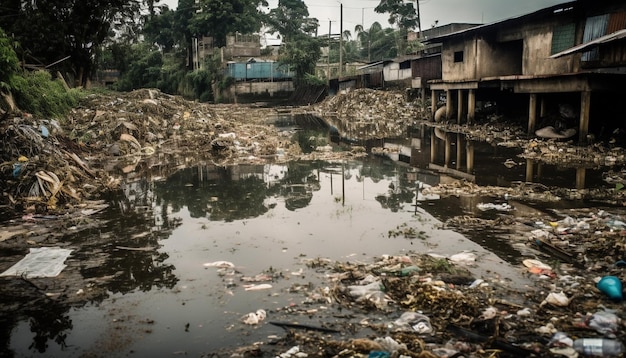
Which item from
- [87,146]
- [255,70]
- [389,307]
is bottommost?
[389,307]

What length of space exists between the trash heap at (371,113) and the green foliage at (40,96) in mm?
9614

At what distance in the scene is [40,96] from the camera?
13.6m

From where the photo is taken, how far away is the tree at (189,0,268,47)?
4159 cm

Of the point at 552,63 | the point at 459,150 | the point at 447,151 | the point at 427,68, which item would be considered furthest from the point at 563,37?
the point at 427,68

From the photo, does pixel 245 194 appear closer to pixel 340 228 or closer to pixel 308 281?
pixel 340 228

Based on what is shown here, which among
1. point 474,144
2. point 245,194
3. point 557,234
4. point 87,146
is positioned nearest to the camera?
point 557,234

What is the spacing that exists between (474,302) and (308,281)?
1563 mm

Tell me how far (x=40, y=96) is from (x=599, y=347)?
48.5 feet

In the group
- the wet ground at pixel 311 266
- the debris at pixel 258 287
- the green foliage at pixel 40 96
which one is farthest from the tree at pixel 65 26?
the debris at pixel 258 287

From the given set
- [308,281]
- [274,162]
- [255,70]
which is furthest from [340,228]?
[255,70]

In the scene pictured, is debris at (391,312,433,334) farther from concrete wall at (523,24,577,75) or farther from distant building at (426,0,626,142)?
concrete wall at (523,24,577,75)

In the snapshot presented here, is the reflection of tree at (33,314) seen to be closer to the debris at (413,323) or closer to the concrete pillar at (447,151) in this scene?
the debris at (413,323)

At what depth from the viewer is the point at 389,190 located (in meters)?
8.61

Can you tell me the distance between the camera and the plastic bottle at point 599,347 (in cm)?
309
